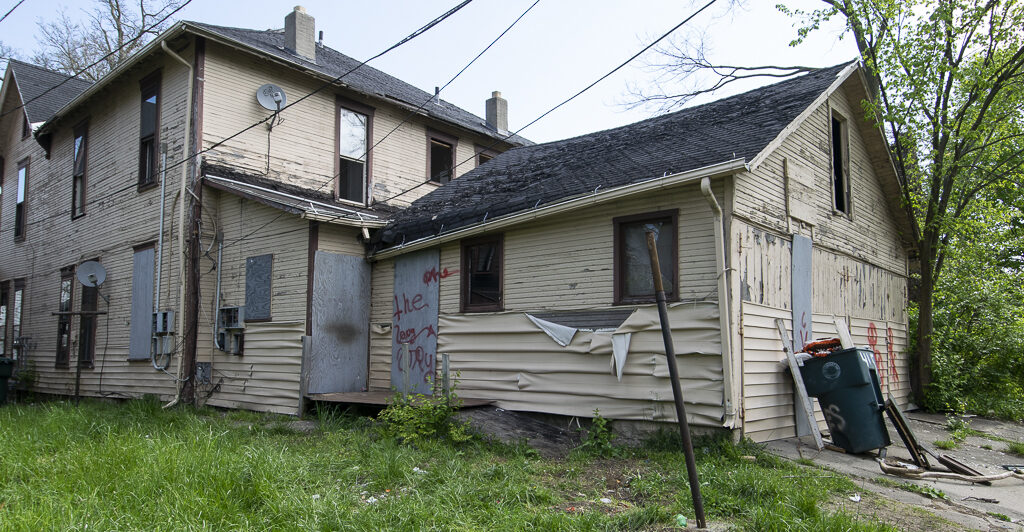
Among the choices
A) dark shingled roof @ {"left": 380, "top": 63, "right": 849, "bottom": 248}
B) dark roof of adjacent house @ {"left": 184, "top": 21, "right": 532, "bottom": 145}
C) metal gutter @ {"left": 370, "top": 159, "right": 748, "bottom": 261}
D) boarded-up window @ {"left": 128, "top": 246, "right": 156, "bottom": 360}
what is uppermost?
dark roof of adjacent house @ {"left": 184, "top": 21, "right": 532, "bottom": 145}

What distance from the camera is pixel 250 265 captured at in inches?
484

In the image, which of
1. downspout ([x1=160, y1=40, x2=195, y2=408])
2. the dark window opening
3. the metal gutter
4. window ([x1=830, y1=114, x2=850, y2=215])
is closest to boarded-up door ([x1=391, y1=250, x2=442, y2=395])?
Result: the metal gutter

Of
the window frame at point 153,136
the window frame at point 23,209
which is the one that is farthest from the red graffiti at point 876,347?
the window frame at point 23,209

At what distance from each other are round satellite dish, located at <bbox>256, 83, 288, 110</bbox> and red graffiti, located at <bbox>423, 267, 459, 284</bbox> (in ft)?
17.2

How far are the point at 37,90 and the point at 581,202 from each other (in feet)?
59.4

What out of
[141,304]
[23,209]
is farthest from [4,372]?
[23,209]

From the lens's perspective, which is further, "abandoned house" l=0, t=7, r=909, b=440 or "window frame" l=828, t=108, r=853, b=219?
"window frame" l=828, t=108, r=853, b=219

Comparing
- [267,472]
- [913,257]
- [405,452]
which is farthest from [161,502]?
[913,257]

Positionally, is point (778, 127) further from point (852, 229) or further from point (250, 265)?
point (250, 265)

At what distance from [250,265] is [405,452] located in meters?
6.32

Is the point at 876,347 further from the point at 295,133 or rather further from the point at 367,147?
the point at 295,133

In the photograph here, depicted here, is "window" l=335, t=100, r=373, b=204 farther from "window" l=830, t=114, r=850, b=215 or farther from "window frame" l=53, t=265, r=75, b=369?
"window" l=830, t=114, r=850, b=215

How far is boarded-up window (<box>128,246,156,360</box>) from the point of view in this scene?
13508mm

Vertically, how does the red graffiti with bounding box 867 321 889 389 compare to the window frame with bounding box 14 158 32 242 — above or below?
below
